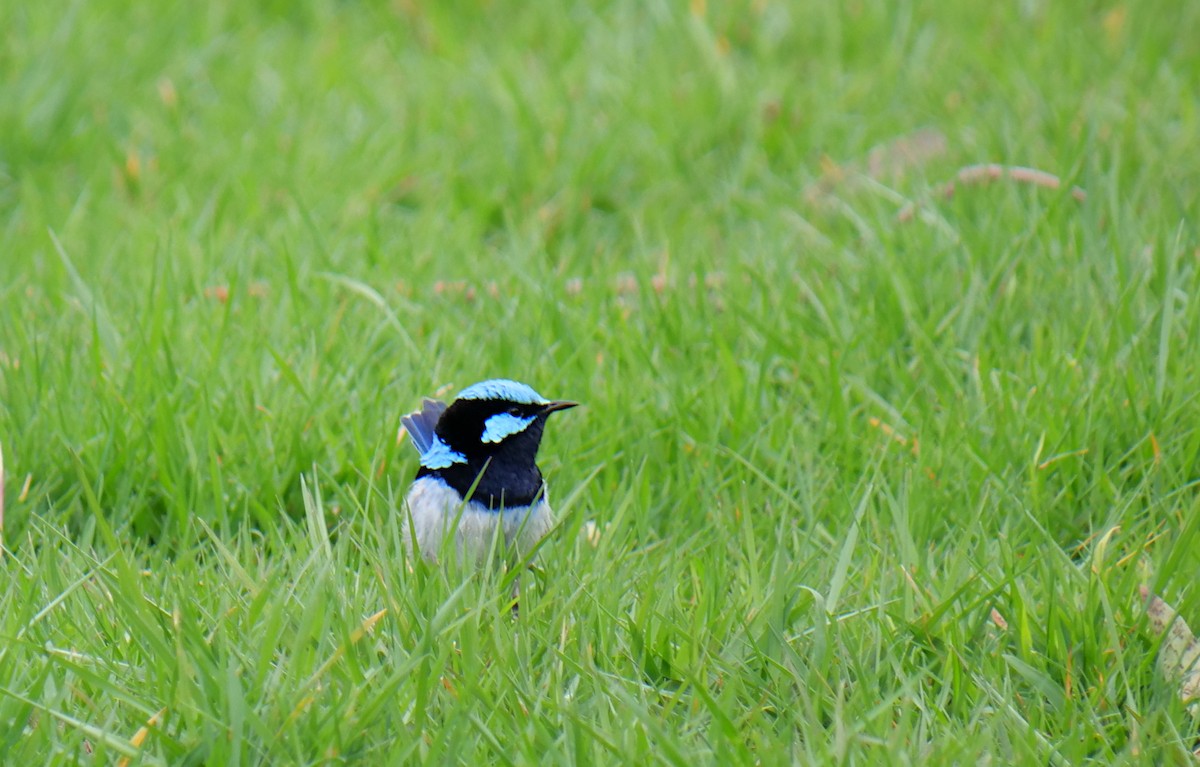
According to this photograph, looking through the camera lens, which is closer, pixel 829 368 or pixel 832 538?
pixel 832 538

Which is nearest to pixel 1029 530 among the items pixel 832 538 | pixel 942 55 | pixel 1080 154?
pixel 832 538

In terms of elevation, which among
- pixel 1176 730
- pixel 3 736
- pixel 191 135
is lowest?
pixel 1176 730

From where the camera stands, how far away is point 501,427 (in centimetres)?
331

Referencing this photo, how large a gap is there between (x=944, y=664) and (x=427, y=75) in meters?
4.33

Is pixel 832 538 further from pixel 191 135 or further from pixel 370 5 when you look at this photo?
pixel 370 5

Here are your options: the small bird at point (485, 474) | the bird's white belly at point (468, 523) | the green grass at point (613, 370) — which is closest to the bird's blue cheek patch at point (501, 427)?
the small bird at point (485, 474)

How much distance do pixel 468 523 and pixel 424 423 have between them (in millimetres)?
427

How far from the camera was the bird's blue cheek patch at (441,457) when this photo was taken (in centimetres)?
333

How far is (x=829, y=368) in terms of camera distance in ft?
13.2

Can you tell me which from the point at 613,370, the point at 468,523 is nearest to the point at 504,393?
the point at 468,523

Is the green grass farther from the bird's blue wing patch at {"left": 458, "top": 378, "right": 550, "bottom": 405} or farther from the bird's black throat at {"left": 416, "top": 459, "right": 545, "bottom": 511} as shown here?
the bird's blue wing patch at {"left": 458, "top": 378, "right": 550, "bottom": 405}

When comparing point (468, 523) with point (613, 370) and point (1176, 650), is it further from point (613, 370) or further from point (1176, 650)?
point (1176, 650)

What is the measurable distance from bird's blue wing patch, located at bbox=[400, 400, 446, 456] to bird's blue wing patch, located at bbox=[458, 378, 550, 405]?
0.74 feet

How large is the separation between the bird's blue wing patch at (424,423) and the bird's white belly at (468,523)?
0.58 ft
